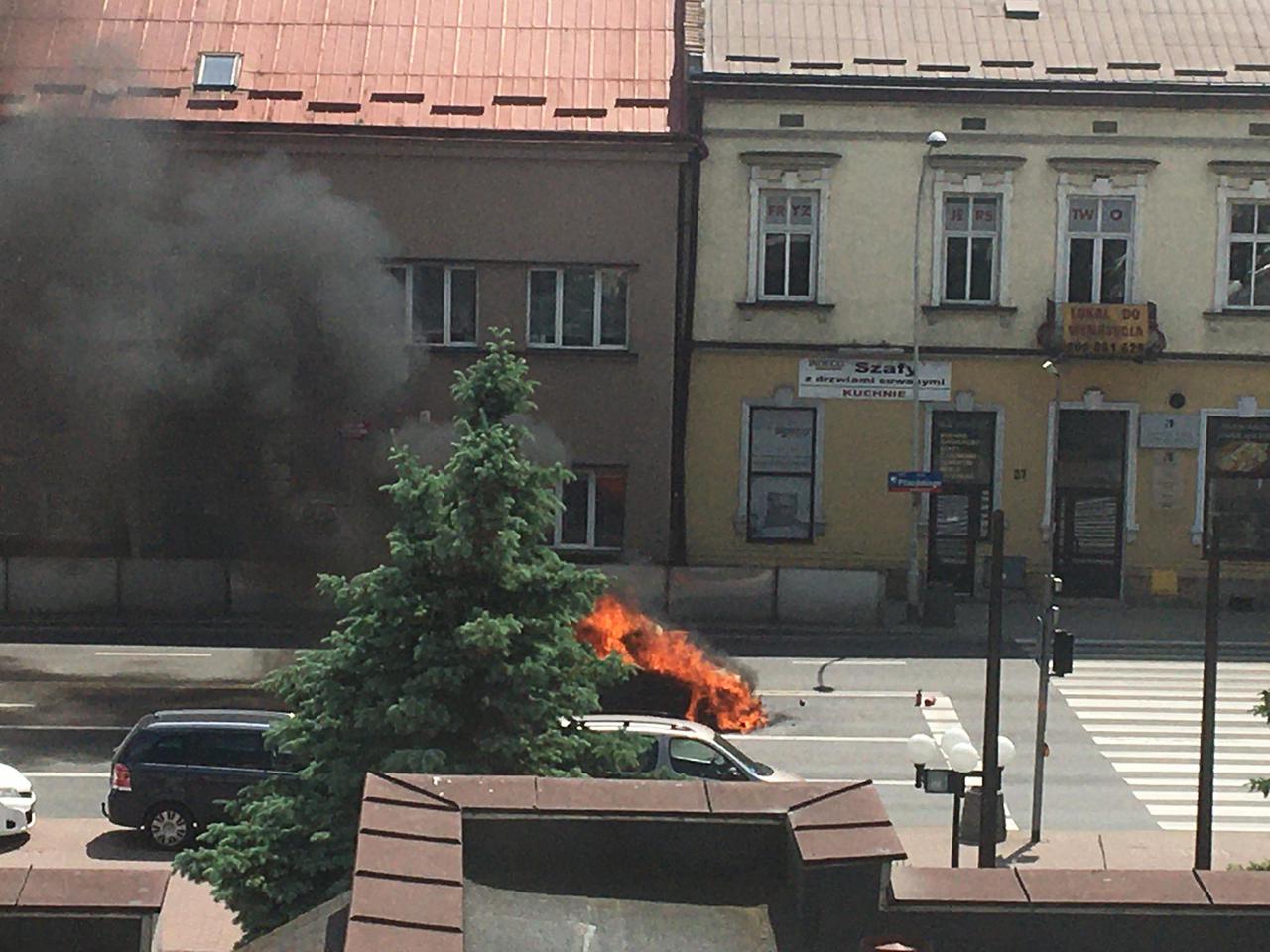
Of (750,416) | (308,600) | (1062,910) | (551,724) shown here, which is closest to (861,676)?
(750,416)

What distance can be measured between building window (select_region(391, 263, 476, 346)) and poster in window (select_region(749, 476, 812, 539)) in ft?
17.4

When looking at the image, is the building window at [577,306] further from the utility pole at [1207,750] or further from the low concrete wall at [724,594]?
the utility pole at [1207,750]

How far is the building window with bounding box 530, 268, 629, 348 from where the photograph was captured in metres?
28.7

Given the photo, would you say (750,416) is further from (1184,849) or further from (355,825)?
(355,825)

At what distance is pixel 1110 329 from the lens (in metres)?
28.7

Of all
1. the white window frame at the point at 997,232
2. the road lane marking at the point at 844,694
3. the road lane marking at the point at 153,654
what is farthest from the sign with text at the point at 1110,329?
the road lane marking at the point at 153,654

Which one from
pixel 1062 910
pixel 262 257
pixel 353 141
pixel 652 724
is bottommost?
pixel 652 724

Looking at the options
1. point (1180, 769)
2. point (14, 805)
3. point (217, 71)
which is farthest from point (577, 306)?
point (14, 805)

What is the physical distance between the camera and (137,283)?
27.5 metres

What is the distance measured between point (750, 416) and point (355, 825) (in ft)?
63.2

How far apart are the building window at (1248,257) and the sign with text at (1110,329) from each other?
5.47ft

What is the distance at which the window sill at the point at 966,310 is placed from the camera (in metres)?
29.0

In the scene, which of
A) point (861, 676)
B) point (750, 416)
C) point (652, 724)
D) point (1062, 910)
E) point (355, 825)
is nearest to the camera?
point (1062, 910)

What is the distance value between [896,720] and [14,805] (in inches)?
400
